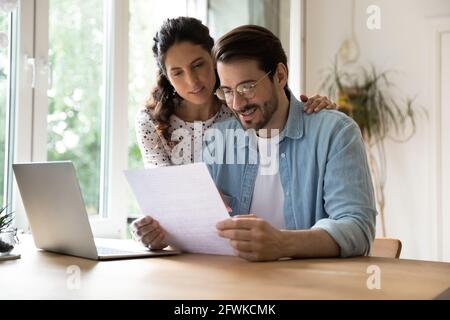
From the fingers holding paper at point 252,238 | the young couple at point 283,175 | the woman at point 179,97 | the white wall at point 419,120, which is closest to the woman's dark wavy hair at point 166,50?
the woman at point 179,97

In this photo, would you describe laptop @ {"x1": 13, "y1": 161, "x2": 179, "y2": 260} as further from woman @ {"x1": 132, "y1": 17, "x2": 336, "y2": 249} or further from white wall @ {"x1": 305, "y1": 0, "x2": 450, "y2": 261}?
white wall @ {"x1": 305, "y1": 0, "x2": 450, "y2": 261}

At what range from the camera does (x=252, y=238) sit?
124 cm

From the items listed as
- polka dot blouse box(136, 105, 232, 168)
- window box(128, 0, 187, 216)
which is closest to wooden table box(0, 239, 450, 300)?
polka dot blouse box(136, 105, 232, 168)

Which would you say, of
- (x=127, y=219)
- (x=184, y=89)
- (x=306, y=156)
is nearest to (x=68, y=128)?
(x=127, y=219)

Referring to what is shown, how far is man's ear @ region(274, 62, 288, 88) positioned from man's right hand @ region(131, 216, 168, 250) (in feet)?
1.69

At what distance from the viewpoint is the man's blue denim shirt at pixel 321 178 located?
1366 mm

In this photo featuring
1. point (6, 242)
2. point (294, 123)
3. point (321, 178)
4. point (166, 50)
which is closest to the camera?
point (6, 242)

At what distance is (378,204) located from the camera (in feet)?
12.2

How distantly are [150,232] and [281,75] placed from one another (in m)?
0.56

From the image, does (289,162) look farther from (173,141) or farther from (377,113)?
(377,113)

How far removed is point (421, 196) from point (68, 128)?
2.07 m

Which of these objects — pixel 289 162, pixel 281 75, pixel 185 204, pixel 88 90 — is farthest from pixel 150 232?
pixel 88 90

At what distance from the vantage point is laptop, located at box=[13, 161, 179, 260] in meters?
1.33

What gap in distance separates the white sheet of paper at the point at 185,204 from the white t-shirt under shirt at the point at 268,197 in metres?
0.27
